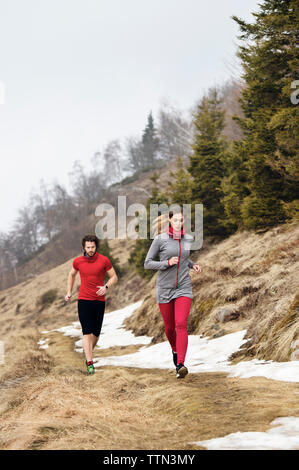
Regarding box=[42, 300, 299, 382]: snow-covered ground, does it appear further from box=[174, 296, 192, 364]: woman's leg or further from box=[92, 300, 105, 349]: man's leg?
box=[92, 300, 105, 349]: man's leg

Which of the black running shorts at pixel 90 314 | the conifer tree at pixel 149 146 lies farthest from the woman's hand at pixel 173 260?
the conifer tree at pixel 149 146

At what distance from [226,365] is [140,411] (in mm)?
2861

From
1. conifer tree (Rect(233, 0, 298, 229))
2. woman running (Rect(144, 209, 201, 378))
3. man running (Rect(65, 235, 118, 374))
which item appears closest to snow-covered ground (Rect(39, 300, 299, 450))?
woman running (Rect(144, 209, 201, 378))

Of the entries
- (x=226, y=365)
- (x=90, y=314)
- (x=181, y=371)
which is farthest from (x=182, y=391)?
Result: (x=90, y=314)

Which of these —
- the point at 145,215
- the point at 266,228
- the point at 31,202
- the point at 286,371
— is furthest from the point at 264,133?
the point at 31,202

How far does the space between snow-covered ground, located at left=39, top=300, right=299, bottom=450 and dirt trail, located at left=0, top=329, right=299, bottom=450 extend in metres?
0.17

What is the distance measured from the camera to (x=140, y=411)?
3867 mm

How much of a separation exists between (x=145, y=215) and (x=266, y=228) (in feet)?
52.0

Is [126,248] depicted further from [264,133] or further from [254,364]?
[254,364]

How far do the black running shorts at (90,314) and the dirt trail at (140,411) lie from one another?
1140 millimetres

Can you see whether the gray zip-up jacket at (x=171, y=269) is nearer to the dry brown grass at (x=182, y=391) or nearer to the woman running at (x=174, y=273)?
the woman running at (x=174, y=273)

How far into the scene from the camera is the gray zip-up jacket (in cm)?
583
